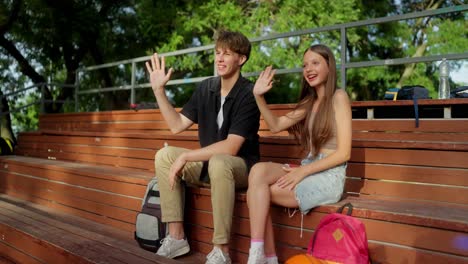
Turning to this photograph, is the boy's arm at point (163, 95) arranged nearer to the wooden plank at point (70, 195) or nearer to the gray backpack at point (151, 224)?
the gray backpack at point (151, 224)

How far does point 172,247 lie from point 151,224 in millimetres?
210

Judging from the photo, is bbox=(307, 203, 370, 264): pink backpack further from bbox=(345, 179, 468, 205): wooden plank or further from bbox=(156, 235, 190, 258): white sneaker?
bbox=(156, 235, 190, 258): white sneaker

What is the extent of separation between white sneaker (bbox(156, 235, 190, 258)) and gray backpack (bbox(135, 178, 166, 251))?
6cm

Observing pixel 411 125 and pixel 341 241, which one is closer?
pixel 341 241

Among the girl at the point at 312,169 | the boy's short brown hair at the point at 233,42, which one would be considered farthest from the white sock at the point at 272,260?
the boy's short brown hair at the point at 233,42

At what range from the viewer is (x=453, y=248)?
2.02 meters

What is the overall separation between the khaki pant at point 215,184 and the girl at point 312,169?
0.16 m

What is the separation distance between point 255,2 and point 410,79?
4.86 metres

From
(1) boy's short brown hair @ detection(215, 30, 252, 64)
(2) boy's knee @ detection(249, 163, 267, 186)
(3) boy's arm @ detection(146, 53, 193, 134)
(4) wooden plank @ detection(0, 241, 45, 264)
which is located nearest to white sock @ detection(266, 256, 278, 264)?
(2) boy's knee @ detection(249, 163, 267, 186)

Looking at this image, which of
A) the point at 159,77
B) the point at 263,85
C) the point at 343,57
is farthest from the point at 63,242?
the point at 343,57

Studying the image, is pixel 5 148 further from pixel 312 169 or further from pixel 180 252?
pixel 312 169

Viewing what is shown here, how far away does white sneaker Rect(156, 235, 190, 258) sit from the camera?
109 inches

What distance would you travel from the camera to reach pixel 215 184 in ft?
8.41

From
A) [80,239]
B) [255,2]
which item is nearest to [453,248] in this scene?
[80,239]
